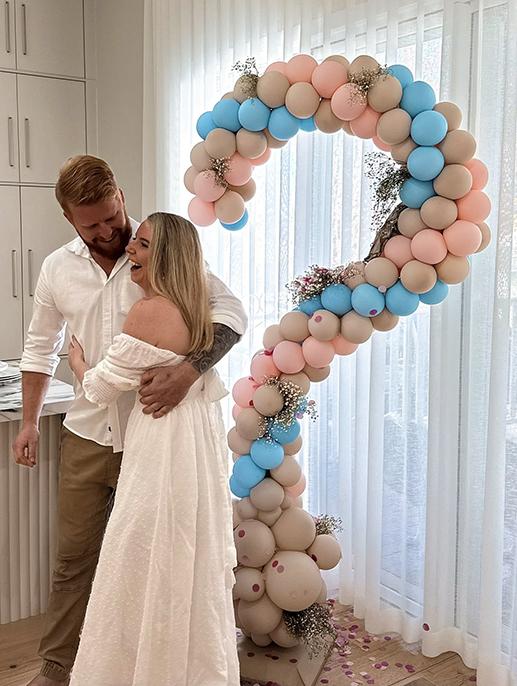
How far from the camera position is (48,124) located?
4344mm

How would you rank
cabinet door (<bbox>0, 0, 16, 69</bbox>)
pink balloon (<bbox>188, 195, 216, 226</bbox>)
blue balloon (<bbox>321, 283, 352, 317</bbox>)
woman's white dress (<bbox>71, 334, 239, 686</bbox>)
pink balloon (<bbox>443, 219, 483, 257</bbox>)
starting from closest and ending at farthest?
1. woman's white dress (<bbox>71, 334, 239, 686</bbox>)
2. pink balloon (<bbox>443, 219, 483, 257</bbox>)
3. blue balloon (<bbox>321, 283, 352, 317</bbox>)
4. pink balloon (<bbox>188, 195, 216, 226</bbox>)
5. cabinet door (<bbox>0, 0, 16, 69</bbox>)

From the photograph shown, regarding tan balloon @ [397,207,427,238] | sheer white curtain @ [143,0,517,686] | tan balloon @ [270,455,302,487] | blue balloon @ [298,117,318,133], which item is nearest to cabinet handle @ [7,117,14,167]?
sheer white curtain @ [143,0,517,686]

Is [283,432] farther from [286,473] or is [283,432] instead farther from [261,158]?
[261,158]

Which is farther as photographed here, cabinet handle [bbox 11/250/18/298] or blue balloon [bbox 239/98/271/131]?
cabinet handle [bbox 11/250/18/298]

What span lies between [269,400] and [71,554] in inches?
30.1

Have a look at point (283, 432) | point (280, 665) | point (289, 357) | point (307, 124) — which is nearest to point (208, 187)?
point (307, 124)

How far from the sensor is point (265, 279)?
3283 mm

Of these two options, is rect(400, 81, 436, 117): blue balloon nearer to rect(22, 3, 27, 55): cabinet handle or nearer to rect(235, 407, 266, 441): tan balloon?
rect(235, 407, 266, 441): tan balloon

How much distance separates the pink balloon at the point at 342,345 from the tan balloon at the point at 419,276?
0.27 m

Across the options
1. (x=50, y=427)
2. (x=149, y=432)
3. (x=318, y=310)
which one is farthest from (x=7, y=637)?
(x=318, y=310)

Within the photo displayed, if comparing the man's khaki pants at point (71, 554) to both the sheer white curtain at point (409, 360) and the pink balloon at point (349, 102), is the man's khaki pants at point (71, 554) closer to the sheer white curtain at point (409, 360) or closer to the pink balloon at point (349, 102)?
the sheer white curtain at point (409, 360)

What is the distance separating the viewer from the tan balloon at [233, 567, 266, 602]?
8.50ft

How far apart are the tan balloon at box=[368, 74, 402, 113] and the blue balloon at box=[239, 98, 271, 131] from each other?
13.8 inches

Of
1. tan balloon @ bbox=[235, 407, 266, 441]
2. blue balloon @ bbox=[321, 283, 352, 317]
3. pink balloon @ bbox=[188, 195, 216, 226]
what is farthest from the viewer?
pink balloon @ bbox=[188, 195, 216, 226]
